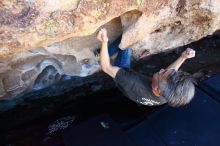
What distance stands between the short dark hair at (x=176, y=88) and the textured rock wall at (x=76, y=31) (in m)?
0.50

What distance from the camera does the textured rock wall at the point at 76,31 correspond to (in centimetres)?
188

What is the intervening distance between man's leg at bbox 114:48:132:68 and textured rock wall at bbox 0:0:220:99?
84 millimetres

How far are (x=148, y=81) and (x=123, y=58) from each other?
0.40m

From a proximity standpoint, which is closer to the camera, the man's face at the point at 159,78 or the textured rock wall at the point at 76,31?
the textured rock wall at the point at 76,31

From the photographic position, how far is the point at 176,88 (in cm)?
206

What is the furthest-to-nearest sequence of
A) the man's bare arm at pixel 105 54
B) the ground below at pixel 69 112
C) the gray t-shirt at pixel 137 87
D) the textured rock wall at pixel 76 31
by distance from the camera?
the ground below at pixel 69 112, the gray t-shirt at pixel 137 87, the man's bare arm at pixel 105 54, the textured rock wall at pixel 76 31

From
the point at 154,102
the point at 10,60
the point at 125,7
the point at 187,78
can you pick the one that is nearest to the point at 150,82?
the point at 154,102

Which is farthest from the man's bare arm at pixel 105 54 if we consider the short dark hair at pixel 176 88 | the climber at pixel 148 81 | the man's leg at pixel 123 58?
the short dark hair at pixel 176 88

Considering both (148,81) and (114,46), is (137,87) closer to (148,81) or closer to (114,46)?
(148,81)

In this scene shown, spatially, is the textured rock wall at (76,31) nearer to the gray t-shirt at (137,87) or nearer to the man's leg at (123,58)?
the man's leg at (123,58)

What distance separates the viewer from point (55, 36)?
1.99m

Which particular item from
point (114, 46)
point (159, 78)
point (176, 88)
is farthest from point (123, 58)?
point (176, 88)

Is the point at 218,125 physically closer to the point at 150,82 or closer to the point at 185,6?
the point at 150,82

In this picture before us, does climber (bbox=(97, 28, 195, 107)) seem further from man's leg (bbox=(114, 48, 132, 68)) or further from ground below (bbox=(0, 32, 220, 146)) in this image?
ground below (bbox=(0, 32, 220, 146))
